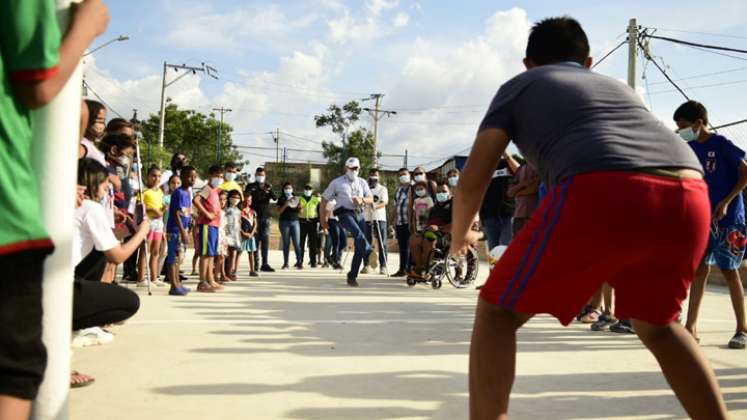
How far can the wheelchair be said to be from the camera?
959 cm

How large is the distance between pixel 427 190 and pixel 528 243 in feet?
29.2

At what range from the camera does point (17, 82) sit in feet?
4.67

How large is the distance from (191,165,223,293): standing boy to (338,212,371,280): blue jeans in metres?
2.08

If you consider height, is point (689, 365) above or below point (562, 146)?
below

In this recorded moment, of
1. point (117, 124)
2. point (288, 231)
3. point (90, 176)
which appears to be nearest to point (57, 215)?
point (90, 176)

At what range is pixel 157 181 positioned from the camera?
8.71 meters

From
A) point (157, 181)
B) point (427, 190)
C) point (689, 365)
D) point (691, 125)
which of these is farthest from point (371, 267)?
point (689, 365)

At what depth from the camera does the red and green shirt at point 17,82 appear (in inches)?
54.2

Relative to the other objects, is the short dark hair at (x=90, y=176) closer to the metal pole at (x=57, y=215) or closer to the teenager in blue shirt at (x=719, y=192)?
the metal pole at (x=57, y=215)

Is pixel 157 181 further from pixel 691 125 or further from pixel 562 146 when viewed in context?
pixel 562 146

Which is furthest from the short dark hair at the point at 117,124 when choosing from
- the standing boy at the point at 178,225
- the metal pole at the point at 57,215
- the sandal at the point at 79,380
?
the metal pole at the point at 57,215

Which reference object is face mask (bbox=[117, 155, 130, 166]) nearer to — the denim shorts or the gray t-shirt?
the gray t-shirt

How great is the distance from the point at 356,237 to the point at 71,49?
813 cm

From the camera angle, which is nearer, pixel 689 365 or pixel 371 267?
pixel 689 365
